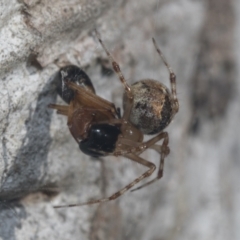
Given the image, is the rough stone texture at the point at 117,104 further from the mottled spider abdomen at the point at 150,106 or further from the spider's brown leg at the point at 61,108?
the mottled spider abdomen at the point at 150,106

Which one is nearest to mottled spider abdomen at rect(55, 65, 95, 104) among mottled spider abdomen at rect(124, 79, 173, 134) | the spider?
the spider

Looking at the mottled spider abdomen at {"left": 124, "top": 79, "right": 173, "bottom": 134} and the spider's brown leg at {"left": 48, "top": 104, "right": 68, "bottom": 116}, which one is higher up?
the spider's brown leg at {"left": 48, "top": 104, "right": 68, "bottom": 116}

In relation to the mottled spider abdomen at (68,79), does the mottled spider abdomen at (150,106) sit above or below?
below

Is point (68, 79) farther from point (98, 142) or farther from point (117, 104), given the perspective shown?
point (117, 104)

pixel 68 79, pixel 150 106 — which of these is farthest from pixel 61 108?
pixel 150 106

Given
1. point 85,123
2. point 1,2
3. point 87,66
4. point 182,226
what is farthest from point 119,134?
point 182,226

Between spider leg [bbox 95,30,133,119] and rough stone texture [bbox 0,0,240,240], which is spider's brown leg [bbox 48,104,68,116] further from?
spider leg [bbox 95,30,133,119]

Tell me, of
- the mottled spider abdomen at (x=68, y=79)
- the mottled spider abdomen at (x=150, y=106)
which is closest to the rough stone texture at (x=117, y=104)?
the mottled spider abdomen at (x=68, y=79)
